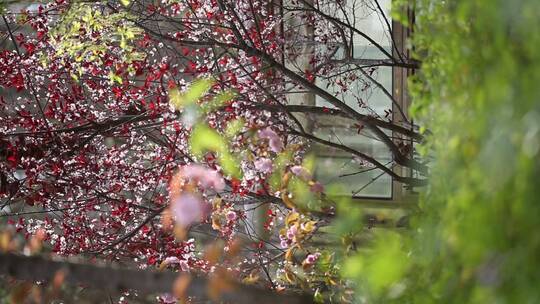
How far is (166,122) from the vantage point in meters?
4.12

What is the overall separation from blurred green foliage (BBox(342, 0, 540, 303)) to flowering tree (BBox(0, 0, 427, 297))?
5.12 ft

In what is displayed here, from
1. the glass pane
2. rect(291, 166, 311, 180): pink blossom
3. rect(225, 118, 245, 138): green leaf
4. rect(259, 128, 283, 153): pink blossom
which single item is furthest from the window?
rect(291, 166, 311, 180): pink blossom

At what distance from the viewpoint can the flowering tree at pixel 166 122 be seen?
395 cm

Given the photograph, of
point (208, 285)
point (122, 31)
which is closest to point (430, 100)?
point (208, 285)

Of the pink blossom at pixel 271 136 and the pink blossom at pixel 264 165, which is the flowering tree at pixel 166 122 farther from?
the pink blossom at pixel 271 136

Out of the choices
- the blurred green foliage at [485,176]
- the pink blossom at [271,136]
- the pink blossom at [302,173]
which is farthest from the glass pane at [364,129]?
the blurred green foliage at [485,176]

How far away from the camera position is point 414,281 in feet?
Result: 5.31

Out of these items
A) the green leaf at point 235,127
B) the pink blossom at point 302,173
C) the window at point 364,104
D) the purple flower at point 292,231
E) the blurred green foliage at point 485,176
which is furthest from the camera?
the window at point 364,104

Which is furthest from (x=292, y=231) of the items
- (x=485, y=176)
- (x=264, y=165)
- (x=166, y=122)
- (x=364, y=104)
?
(x=364, y=104)

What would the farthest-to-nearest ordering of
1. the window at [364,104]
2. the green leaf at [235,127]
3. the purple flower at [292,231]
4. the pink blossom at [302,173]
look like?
the window at [364,104] < the purple flower at [292,231] < the green leaf at [235,127] < the pink blossom at [302,173]

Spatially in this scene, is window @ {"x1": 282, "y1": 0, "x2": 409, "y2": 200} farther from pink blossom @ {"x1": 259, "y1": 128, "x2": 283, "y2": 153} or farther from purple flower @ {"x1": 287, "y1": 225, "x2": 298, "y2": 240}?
pink blossom @ {"x1": 259, "y1": 128, "x2": 283, "y2": 153}

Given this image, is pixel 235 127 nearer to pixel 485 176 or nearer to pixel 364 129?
pixel 485 176

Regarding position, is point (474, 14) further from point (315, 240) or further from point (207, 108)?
point (315, 240)

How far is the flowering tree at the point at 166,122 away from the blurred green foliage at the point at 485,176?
5.12 feet
